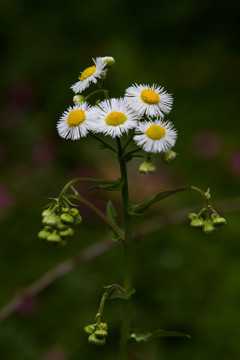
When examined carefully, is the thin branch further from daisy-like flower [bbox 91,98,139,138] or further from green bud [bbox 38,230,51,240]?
daisy-like flower [bbox 91,98,139,138]

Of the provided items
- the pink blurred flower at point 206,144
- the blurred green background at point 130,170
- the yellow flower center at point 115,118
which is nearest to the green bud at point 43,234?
the yellow flower center at point 115,118

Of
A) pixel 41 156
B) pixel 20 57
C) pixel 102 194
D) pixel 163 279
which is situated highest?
pixel 20 57

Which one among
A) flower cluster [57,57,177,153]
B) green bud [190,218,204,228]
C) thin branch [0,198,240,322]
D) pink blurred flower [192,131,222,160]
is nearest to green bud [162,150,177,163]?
flower cluster [57,57,177,153]

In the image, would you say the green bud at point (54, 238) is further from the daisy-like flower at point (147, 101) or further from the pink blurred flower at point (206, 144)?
the pink blurred flower at point (206, 144)

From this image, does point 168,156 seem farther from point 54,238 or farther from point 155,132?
point 54,238

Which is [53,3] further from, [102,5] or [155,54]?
[155,54]

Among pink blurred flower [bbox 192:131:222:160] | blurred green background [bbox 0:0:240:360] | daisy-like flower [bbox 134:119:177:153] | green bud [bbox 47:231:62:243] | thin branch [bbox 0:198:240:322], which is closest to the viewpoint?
daisy-like flower [bbox 134:119:177:153]

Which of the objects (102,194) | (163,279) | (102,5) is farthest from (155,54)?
Answer: (163,279)
